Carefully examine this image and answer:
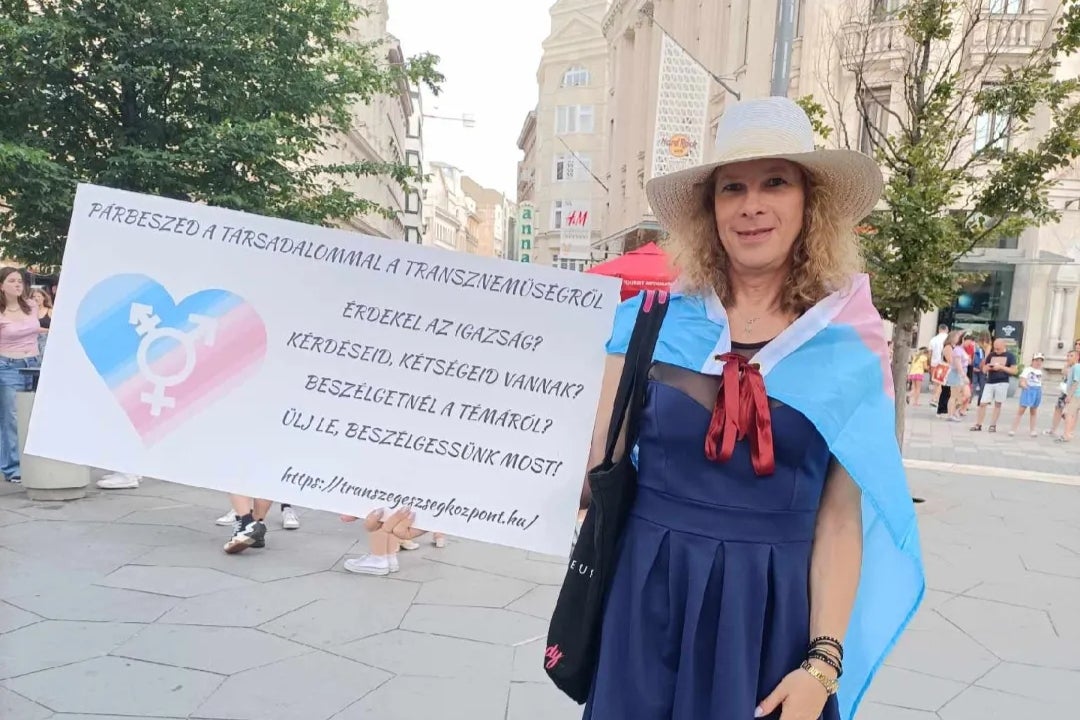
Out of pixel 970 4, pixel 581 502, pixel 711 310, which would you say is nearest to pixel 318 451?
pixel 581 502

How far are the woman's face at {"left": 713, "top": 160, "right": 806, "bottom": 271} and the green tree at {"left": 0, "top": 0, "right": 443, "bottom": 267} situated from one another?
6691 millimetres

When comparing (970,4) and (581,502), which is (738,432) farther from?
(970,4)

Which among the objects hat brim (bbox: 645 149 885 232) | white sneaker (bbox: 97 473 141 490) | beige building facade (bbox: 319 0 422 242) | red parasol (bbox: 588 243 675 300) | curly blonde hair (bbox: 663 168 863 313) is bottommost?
white sneaker (bbox: 97 473 141 490)

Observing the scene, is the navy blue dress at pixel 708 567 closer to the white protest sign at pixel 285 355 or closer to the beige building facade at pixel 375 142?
the white protest sign at pixel 285 355

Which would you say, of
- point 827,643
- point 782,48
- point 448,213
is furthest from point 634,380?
point 448,213

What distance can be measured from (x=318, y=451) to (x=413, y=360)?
33cm

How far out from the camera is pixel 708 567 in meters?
1.51

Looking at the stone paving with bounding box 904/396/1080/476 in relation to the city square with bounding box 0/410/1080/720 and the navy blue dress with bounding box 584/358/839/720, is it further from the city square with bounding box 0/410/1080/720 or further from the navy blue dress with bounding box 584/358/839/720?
the navy blue dress with bounding box 584/358/839/720

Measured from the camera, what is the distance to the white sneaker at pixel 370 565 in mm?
4801

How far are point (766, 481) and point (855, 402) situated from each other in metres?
0.24

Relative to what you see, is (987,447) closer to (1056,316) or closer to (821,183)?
(1056,316)

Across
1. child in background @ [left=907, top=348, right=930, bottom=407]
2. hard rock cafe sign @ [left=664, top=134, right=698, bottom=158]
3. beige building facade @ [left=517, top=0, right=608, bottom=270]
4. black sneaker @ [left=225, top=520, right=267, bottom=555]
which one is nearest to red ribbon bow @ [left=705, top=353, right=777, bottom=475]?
black sneaker @ [left=225, top=520, right=267, bottom=555]

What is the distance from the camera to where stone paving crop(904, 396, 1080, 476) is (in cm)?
1013

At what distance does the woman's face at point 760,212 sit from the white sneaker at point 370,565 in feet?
12.4
